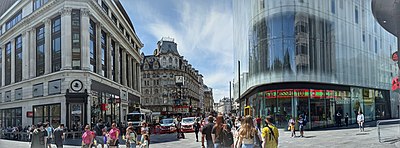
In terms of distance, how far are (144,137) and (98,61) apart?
16349 millimetres

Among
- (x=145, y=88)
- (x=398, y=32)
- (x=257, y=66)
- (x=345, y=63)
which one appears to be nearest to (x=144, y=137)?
(x=398, y=32)

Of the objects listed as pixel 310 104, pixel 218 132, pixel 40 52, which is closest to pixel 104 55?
pixel 40 52

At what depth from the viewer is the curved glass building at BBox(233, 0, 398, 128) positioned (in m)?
28.6

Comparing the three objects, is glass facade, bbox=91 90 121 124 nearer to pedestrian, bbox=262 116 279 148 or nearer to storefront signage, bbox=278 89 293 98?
pedestrian, bbox=262 116 279 148

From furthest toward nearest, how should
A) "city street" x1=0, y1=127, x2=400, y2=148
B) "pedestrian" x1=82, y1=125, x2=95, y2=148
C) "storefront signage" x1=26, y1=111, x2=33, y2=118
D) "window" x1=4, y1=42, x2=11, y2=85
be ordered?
"city street" x1=0, y1=127, x2=400, y2=148
"pedestrian" x1=82, y1=125, x2=95, y2=148
"window" x1=4, y1=42, x2=11, y2=85
"storefront signage" x1=26, y1=111, x2=33, y2=118

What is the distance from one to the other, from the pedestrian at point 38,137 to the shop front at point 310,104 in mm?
18758

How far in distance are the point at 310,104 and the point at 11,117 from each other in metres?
23.0

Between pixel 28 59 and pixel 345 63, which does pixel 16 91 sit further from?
pixel 345 63

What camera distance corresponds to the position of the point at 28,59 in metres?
12.2

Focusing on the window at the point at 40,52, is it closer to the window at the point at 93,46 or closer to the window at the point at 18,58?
the window at the point at 18,58

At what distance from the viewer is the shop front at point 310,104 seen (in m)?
28.8

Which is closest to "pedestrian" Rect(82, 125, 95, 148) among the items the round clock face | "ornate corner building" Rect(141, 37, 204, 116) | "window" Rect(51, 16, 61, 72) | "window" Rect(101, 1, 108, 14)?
the round clock face

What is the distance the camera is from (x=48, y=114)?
12.8 meters

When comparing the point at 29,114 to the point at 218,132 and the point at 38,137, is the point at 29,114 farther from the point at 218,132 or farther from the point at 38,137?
the point at 218,132
